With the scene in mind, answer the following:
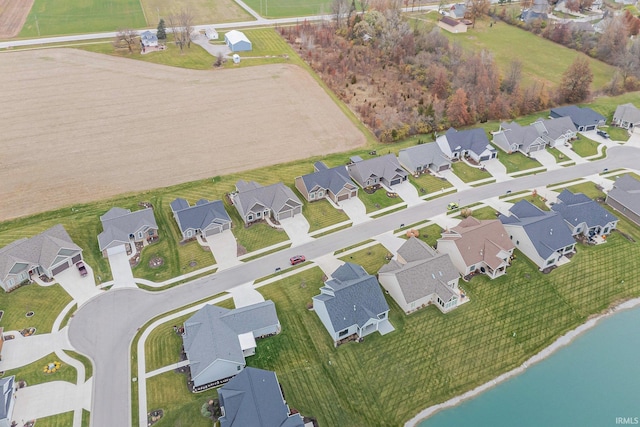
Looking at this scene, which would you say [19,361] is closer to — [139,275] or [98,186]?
[139,275]

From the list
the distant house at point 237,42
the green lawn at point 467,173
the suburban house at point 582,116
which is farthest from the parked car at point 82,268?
the suburban house at point 582,116

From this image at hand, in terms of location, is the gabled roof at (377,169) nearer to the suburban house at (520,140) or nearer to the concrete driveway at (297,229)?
the concrete driveway at (297,229)

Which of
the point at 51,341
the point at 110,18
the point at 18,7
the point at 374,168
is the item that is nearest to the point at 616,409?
the point at 374,168

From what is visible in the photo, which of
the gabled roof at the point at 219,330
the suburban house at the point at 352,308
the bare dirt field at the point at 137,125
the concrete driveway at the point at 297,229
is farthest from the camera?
the bare dirt field at the point at 137,125

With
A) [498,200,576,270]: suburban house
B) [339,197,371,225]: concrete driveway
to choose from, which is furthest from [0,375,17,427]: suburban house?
[498,200,576,270]: suburban house

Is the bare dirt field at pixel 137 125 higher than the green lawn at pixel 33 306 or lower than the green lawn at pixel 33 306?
higher

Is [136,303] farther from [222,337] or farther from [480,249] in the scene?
[480,249]
